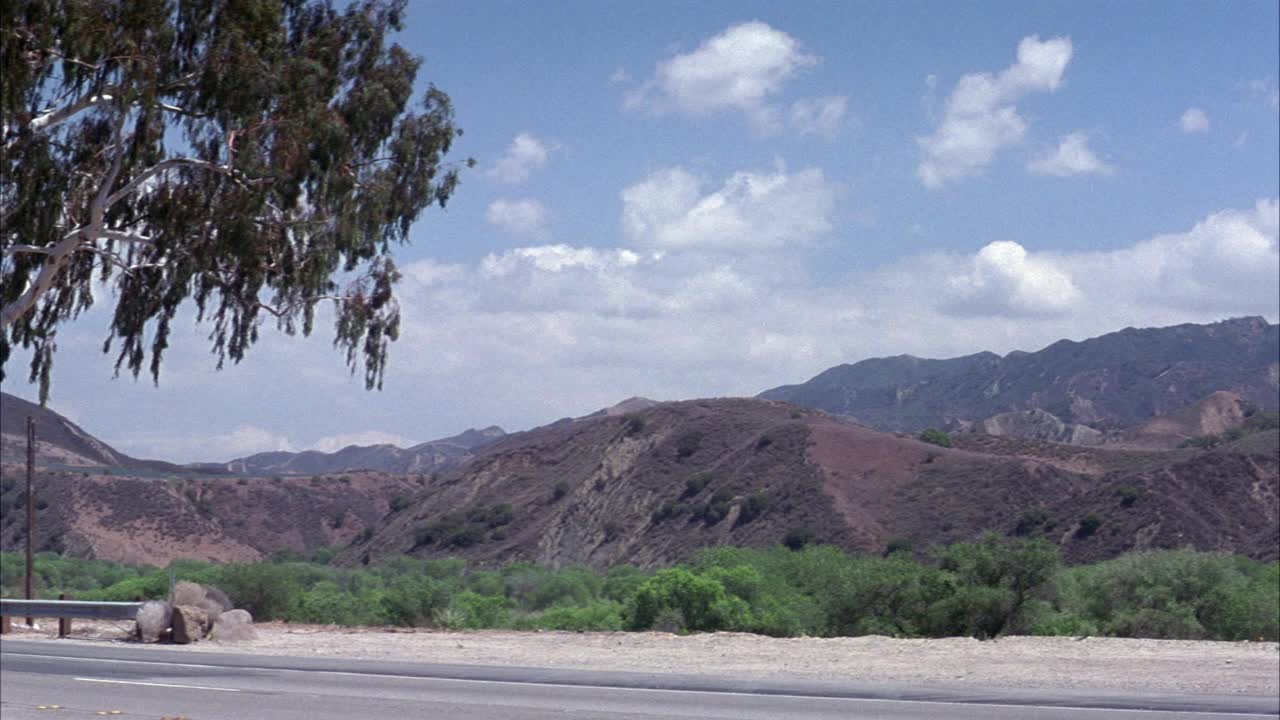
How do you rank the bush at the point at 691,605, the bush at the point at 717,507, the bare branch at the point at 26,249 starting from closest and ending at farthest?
1. the bare branch at the point at 26,249
2. the bush at the point at 691,605
3. the bush at the point at 717,507

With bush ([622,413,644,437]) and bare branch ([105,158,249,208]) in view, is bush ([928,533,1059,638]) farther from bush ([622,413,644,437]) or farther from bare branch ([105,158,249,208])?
bush ([622,413,644,437])

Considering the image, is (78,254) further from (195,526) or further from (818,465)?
(195,526)

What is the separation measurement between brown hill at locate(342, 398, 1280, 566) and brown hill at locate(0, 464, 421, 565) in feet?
Answer: 23.0

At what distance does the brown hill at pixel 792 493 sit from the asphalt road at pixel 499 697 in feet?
163

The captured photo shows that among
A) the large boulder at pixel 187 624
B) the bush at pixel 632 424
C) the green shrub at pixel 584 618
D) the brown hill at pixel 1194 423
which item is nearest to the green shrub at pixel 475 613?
the green shrub at pixel 584 618

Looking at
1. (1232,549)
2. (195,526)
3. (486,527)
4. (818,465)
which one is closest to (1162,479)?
(1232,549)

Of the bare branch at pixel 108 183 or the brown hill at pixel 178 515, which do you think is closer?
the bare branch at pixel 108 183

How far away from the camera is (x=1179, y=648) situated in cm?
2441

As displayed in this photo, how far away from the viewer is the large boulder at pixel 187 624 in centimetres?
2639

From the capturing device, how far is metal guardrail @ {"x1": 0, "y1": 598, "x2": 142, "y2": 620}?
26.9 m

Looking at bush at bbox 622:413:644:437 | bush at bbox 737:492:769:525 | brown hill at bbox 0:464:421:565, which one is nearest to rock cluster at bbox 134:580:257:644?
bush at bbox 737:492:769:525

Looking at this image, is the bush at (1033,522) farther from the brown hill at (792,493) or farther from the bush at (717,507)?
the bush at (717,507)

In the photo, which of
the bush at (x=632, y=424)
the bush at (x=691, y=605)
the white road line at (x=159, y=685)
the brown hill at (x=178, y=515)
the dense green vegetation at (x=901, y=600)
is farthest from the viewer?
the bush at (x=632, y=424)

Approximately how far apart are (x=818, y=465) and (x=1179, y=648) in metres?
56.4
